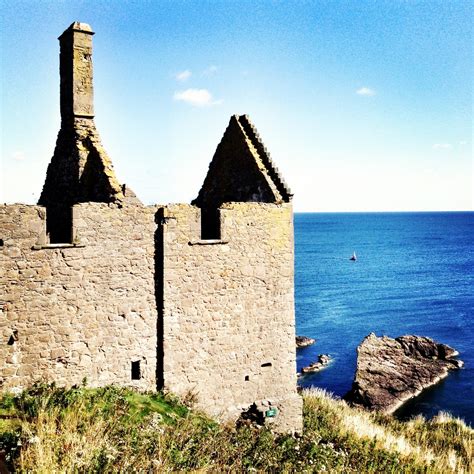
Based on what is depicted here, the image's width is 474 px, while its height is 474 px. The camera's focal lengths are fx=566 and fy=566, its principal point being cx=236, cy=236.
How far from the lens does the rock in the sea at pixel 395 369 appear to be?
2881cm

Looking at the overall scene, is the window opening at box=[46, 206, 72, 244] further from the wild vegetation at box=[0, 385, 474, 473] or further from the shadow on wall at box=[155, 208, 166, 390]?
the wild vegetation at box=[0, 385, 474, 473]

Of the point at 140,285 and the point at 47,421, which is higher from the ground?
the point at 140,285

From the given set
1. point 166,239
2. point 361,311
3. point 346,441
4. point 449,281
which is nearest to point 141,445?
point 166,239

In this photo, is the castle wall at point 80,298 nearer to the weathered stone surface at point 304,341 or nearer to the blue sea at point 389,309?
the blue sea at point 389,309

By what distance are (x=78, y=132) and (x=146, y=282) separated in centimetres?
411

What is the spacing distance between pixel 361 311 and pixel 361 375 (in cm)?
2232

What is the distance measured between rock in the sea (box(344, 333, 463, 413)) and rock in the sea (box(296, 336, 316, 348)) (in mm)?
5495

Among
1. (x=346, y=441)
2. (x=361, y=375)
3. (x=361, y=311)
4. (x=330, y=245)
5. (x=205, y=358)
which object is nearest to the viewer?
(x=205, y=358)

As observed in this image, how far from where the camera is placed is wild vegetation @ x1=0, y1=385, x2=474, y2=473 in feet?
22.7

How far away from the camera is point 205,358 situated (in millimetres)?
12961

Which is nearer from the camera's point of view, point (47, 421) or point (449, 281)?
point (47, 421)

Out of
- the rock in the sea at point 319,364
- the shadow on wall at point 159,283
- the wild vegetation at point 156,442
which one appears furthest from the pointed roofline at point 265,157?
the rock in the sea at point 319,364

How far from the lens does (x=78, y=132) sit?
13438 mm

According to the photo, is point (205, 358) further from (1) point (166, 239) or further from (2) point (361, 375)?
(2) point (361, 375)
